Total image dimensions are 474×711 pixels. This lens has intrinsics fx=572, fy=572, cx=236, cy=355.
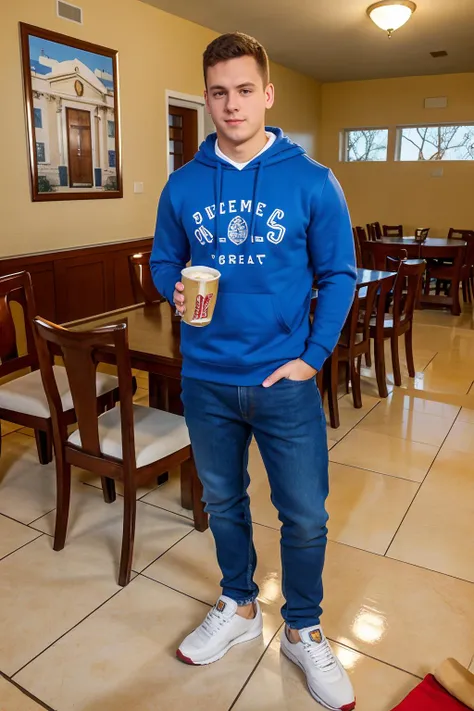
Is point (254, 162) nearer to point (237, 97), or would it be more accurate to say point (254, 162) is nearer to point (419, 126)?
point (237, 97)

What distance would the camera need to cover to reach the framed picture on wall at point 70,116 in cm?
390

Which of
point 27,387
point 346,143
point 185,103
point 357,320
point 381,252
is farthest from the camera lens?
point 346,143

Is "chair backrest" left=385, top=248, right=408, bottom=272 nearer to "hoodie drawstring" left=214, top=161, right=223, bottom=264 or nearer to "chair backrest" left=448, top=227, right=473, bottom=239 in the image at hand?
"chair backrest" left=448, top=227, right=473, bottom=239

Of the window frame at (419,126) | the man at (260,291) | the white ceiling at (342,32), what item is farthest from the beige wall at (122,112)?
the window frame at (419,126)

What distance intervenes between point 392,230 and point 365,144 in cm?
141

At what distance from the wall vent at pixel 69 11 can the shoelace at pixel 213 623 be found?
13.4 feet

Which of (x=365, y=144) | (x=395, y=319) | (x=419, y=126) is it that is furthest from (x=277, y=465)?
(x=365, y=144)

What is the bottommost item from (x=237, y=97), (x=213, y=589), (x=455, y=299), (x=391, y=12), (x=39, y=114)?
(x=213, y=589)

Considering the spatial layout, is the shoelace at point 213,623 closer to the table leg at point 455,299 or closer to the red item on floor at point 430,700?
the red item on floor at point 430,700

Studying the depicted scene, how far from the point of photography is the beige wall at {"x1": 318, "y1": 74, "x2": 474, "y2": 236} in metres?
7.62

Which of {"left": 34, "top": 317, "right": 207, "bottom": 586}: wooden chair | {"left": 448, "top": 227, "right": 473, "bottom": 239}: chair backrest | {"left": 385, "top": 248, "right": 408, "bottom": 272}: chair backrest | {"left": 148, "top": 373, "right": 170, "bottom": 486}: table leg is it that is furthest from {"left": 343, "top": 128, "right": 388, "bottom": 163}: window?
{"left": 34, "top": 317, "right": 207, "bottom": 586}: wooden chair

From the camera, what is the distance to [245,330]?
4.14 feet

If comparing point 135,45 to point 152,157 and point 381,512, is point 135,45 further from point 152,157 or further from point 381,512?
point 381,512

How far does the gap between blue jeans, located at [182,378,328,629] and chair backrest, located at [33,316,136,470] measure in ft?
1.33
